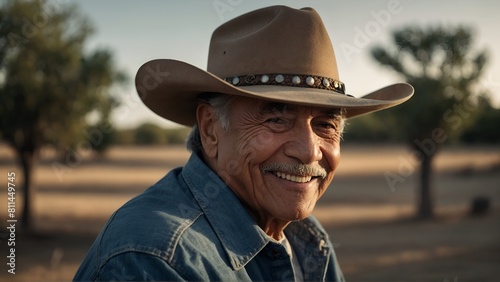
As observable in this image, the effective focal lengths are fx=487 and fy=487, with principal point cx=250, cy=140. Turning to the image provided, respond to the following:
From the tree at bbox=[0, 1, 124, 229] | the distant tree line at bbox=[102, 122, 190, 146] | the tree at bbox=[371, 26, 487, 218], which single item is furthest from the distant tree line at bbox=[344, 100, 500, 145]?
the distant tree line at bbox=[102, 122, 190, 146]

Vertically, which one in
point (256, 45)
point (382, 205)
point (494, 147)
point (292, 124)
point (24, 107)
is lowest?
point (494, 147)

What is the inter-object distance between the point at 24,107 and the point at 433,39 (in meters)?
11.9

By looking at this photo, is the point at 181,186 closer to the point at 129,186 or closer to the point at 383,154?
the point at 129,186

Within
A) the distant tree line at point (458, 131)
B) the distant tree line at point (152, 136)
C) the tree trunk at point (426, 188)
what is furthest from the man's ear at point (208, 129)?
the distant tree line at point (152, 136)

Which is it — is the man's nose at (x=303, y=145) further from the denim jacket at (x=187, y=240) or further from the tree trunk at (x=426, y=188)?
the tree trunk at (x=426, y=188)

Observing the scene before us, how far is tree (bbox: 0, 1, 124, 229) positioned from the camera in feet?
39.3

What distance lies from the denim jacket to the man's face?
10 cm

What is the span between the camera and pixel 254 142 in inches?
80.6

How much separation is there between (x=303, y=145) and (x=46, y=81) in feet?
39.4

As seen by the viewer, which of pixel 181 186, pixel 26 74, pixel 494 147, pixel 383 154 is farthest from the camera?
pixel 383 154

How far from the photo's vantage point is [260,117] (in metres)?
2.08

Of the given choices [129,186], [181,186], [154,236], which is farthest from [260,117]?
[129,186]

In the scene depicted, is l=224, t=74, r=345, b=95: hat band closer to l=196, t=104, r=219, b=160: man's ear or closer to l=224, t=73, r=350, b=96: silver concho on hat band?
l=224, t=73, r=350, b=96: silver concho on hat band

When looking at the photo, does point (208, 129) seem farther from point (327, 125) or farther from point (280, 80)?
point (327, 125)
